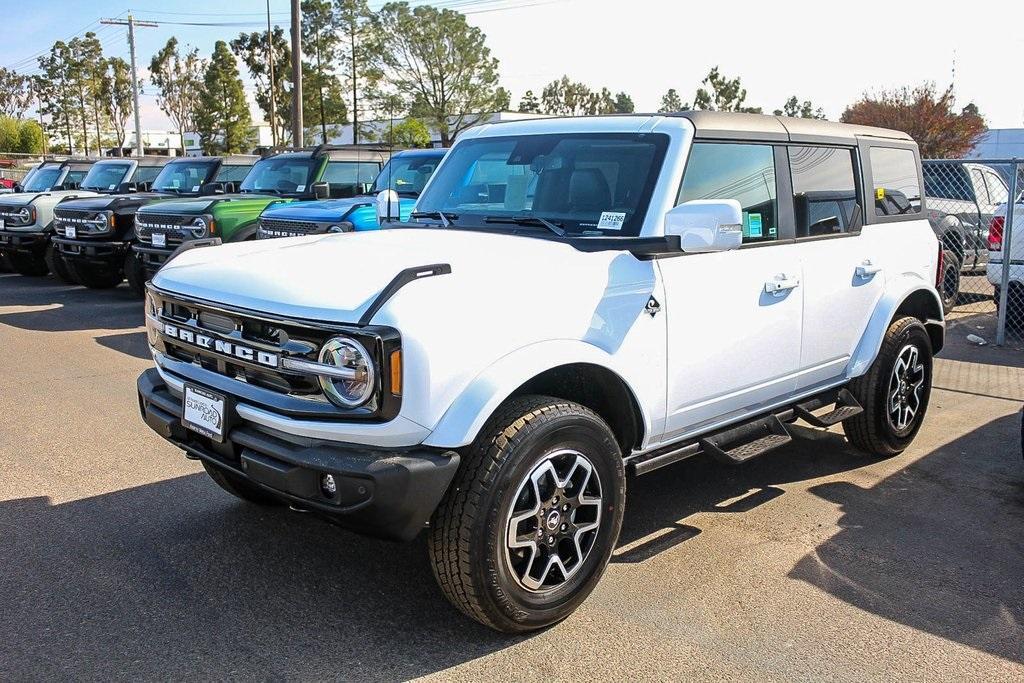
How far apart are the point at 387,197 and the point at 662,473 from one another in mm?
2317

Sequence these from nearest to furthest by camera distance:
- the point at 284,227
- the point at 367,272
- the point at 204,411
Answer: the point at 367,272 < the point at 204,411 < the point at 284,227

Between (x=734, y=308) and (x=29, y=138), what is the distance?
6823cm

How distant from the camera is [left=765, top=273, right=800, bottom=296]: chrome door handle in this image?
173 inches

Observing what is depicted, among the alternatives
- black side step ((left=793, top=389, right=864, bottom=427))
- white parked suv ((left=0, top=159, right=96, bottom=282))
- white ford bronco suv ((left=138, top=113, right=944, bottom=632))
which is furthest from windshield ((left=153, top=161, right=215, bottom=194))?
black side step ((left=793, top=389, right=864, bottom=427))

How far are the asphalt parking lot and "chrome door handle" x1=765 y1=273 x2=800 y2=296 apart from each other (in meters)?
1.18

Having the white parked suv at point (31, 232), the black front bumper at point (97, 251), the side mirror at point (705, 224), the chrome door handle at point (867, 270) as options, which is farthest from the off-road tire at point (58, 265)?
the side mirror at point (705, 224)

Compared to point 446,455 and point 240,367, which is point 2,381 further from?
point 446,455

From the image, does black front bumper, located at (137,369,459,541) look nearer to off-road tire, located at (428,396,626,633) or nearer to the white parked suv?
off-road tire, located at (428,396,626,633)

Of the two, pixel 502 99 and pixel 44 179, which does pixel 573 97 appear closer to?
pixel 502 99

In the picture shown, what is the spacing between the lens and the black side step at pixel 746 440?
4.21 metres

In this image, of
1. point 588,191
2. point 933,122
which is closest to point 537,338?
point 588,191

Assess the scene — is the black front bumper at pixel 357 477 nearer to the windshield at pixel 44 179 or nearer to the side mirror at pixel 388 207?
the side mirror at pixel 388 207

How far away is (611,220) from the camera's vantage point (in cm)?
403

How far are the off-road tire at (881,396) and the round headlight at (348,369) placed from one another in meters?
3.37
